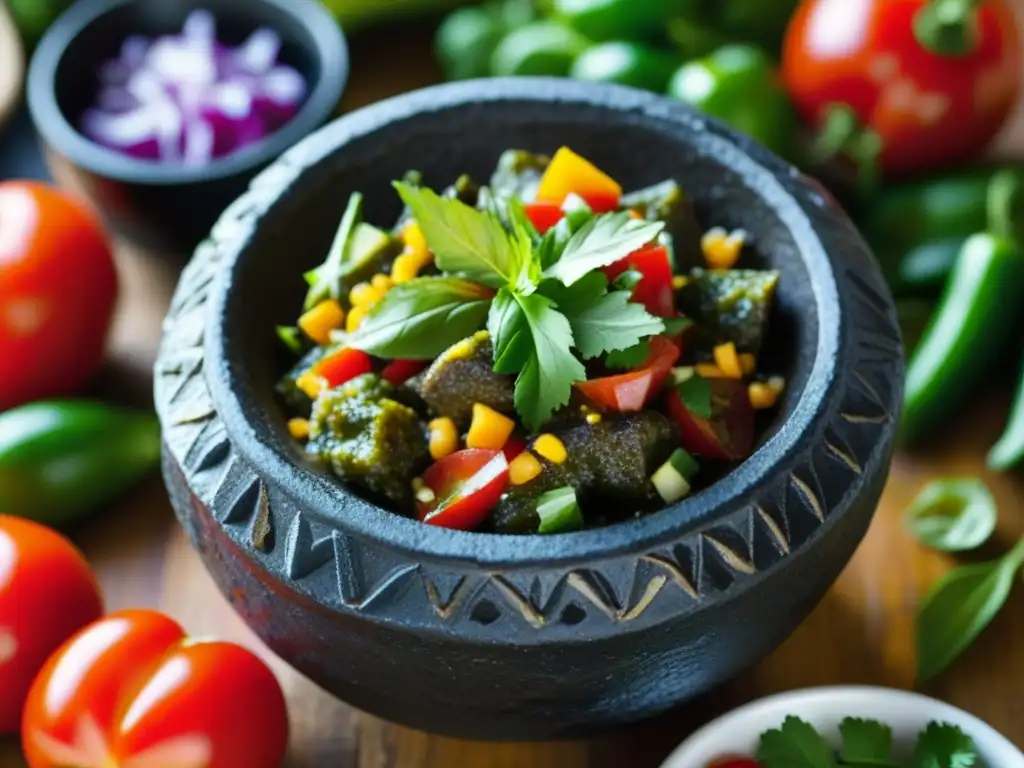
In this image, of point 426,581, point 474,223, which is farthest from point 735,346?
point 426,581

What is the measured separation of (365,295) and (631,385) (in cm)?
34

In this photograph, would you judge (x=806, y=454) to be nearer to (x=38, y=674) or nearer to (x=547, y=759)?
(x=547, y=759)

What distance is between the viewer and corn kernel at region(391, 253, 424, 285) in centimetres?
154

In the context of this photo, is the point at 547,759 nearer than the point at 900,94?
Yes

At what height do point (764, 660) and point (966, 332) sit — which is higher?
point (966, 332)

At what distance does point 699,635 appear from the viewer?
132 cm

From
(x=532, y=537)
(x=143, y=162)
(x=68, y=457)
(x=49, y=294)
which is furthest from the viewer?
(x=143, y=162)

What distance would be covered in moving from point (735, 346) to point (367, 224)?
19.9 inches

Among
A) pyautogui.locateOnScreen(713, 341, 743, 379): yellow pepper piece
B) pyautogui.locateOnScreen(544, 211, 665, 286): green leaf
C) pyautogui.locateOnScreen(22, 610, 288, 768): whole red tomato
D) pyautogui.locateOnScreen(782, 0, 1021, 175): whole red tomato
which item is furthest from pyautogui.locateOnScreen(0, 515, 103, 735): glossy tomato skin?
pyautogui.locateOnScreen(782, 0, 1021, 175): whole red tomato

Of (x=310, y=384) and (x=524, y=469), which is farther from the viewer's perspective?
(x=310, y=384)

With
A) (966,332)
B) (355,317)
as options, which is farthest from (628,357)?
(966,332)

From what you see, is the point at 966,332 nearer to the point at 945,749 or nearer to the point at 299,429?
the point at 945,749

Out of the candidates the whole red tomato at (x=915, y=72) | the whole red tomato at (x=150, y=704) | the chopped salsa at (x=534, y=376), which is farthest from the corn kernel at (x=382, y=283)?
the whole red tomato at (x=915, y=72)

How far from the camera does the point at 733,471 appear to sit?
1.33 m
